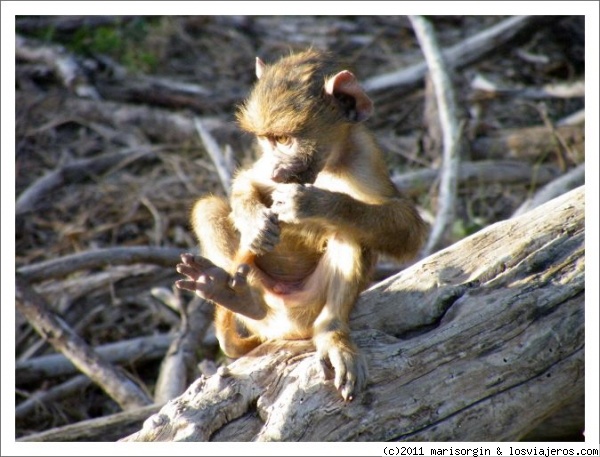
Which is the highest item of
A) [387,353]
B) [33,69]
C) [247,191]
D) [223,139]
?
[33,69]

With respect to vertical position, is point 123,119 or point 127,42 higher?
point 127,42

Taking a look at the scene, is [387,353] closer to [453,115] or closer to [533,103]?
[453,115]

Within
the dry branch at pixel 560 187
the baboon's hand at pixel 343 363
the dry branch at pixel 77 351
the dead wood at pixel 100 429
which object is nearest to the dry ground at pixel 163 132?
the dry branch at pixel 77 351

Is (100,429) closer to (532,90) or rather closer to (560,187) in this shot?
(560,187)

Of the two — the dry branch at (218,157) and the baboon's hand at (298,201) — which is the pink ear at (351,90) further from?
the dry branch at (218,157)

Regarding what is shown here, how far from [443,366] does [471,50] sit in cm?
615

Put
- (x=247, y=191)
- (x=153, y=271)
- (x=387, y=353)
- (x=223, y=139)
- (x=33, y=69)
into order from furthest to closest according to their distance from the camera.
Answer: (x=33, y=69), (x=223, y=139), (x=153, y=271), (x=247, y=191), (x=387, y=353)

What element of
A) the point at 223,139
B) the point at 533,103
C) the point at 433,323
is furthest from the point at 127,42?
the point at 433,323

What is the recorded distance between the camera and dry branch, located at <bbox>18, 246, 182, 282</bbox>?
7.28 metres

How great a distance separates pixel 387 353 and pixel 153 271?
373 centimetres

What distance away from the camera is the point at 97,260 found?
743 centimetres

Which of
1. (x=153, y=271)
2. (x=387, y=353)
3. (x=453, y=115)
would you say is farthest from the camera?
(x=453, y=115)

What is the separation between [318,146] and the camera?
5.30 meters

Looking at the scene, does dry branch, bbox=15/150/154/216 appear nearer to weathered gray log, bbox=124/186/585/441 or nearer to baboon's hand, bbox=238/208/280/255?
baboon's hand, bbox=238/208/280/255
